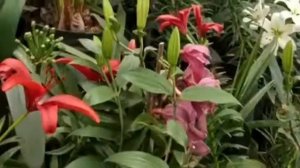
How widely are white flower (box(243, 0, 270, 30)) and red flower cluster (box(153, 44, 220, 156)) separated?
0.32 meters

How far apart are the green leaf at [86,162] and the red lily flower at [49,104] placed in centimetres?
11

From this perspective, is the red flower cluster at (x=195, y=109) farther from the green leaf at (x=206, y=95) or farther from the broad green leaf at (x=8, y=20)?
the broad green leaf at (x=8, y=20)

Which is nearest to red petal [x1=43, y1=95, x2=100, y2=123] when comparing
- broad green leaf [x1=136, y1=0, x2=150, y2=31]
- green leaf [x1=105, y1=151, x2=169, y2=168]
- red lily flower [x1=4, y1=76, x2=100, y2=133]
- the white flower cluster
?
red lily flower [x1=4, y1=76, x2=100, y2=133]

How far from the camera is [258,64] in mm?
985

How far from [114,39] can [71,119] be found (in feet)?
0.39

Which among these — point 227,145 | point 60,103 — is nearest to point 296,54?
point 227,145

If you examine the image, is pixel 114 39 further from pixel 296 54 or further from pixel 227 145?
pixel 296 54

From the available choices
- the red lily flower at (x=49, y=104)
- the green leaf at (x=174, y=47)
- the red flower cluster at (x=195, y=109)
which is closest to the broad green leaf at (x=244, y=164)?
the red flower cluster at (x=195, y=109)

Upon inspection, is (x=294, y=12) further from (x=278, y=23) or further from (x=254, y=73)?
(x=254, y=73)

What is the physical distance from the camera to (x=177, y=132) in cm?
79

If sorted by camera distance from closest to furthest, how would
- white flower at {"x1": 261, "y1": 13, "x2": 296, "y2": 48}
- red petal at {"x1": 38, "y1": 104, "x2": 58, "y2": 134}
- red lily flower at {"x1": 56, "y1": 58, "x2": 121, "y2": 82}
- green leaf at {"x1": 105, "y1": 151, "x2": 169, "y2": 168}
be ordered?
red petal at {"x1": 38, "y1": 104, "x2": 58, "y2": 134} < green leaf at {"x1": 105, "y1": 151, "x2": 169, "y2": 168} < red lily flower at {"x1": 56, "y1": 58, "x2": 121, "y2": 82} < white flower at {"x1": 261, "y1": 13, "x2": 296, "y2": 48}

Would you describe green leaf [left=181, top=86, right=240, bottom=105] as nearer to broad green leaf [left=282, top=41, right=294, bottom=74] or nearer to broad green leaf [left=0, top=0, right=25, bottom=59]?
broad green leaf [left=282, top=41, right=294, bottom=74]

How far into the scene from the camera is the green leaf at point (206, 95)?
81cm

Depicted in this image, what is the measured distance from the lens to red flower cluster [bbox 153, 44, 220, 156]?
2.73ft
